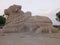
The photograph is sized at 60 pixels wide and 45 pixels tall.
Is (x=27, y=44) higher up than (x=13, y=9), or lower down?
lower down

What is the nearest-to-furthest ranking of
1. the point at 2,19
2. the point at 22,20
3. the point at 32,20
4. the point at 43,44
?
the point at 43,44 → the point at 32,20 → the point at 22,20 → the point at 2,19

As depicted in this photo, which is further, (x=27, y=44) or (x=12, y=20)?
(x=12, y=20)

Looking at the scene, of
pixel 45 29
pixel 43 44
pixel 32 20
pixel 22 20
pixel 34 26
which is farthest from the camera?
pixel 22 20

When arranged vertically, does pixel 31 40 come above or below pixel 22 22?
below

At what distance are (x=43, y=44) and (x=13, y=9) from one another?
4.15 metres

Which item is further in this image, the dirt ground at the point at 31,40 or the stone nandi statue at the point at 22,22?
the stone nandi statue at the point at 22,22

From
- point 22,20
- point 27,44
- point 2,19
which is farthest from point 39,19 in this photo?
point 2,19

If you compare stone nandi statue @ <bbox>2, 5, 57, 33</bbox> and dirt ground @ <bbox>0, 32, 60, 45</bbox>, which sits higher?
stone nandi statue @ <bbox>2, 5, 57, 33</bbox>

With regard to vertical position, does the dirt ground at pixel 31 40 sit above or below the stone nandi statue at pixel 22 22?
below

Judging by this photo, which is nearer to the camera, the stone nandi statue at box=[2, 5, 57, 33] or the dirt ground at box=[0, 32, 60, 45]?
the dirt ground at box=[0, 32, 60, 45]

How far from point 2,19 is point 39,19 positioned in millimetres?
25256

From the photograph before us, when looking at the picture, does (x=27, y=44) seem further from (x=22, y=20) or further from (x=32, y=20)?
(x=22, y=20)

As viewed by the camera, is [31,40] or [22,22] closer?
[31,40]

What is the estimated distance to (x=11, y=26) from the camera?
21.5 ft
